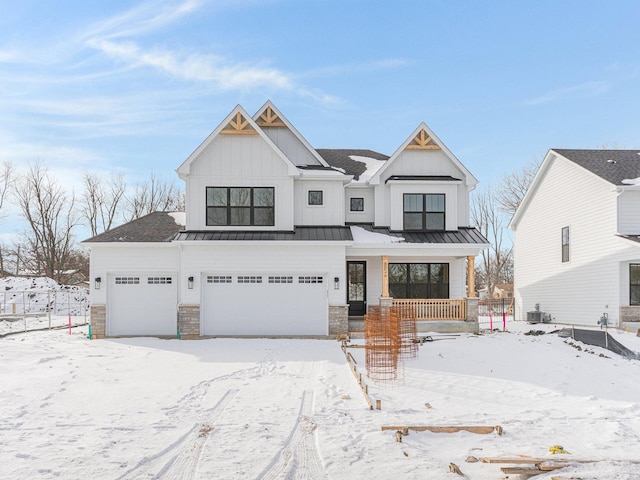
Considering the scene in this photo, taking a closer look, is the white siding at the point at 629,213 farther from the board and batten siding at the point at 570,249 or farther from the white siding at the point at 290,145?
Answer: the white siding at the point at 290,145

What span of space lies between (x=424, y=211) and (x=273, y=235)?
632 cm

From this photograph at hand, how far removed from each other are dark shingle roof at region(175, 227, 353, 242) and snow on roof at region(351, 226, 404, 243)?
44cm

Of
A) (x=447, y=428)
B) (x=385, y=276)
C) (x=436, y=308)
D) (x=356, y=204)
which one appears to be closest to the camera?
(x=447, y=428)

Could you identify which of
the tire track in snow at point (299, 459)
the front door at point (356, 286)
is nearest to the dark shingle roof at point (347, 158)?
the front door at point (356, 286)

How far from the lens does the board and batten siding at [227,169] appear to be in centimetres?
1861

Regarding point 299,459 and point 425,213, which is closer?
point 299,459

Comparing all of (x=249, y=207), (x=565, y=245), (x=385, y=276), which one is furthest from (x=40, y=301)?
(x=565, y=245)

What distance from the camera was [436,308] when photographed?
743 inches

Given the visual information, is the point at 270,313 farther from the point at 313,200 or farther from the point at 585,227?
the point at 585,227

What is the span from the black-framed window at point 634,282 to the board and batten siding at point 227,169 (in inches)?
554

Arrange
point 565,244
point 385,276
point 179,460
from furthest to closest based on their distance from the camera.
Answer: point 565,244, point 385,276, point 179,460

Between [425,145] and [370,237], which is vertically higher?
[425,145]

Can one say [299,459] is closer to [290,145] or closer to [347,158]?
[290,145]

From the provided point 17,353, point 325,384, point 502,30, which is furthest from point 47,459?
point 502,30
